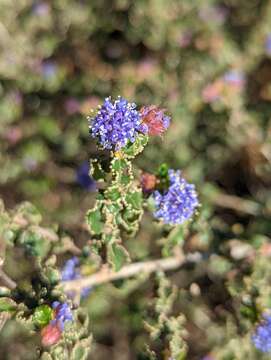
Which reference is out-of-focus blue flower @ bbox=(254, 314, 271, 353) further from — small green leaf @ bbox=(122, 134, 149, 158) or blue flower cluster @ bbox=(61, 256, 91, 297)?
small green leaf @ bbox=(122, 134, 149, 158)

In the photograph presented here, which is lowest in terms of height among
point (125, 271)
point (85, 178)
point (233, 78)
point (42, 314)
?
point (42, 314)

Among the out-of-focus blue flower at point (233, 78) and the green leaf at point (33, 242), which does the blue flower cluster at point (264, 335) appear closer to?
the green leaf at point (33, 242)

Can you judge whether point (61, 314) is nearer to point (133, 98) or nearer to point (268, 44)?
point (133, 98)

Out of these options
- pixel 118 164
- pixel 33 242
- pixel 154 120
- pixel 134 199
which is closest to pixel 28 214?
pixel 33 242

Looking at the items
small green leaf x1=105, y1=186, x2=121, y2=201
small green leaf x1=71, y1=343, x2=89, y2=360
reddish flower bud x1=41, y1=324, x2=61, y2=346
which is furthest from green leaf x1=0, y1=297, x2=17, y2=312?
small green leaf x1=105, y1=186, x2=121, y2=201

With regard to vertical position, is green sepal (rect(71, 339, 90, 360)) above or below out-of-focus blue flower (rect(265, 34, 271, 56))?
below

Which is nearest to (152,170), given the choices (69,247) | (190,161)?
(69,247)

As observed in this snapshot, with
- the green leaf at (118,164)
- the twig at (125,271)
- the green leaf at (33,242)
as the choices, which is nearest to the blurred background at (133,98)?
the twig at (125,271)
